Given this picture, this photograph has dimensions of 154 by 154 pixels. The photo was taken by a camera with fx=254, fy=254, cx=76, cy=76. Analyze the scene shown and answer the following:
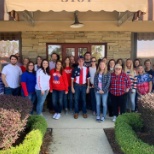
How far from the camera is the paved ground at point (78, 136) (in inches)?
196

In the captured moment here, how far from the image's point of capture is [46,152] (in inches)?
189

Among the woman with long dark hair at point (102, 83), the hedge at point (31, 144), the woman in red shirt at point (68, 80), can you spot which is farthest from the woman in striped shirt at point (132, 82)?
the hedge at point (31, 144)

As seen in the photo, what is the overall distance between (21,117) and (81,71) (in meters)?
2.72

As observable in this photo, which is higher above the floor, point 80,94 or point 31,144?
point 80,94

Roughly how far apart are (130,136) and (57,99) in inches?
117

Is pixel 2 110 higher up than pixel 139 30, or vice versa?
pixel 139 30

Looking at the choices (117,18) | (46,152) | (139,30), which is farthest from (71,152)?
(139,30)

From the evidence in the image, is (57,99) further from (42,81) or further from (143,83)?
(143,83)

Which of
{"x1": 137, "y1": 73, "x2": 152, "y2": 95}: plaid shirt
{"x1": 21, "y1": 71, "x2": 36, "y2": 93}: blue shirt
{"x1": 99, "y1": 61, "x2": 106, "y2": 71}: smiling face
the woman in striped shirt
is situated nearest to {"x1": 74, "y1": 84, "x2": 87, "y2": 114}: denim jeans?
{"x1": 99, "y1": 61, "x2": 106, "y2": 71}: smiling face

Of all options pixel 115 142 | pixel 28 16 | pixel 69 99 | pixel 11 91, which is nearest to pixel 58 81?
pixel 69 99

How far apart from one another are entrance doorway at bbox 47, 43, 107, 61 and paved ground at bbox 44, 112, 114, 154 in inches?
88.4

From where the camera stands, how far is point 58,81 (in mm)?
6762

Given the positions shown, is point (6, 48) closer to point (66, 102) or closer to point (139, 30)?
point (66, 102)

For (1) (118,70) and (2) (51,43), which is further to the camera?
(2) (51,43)
